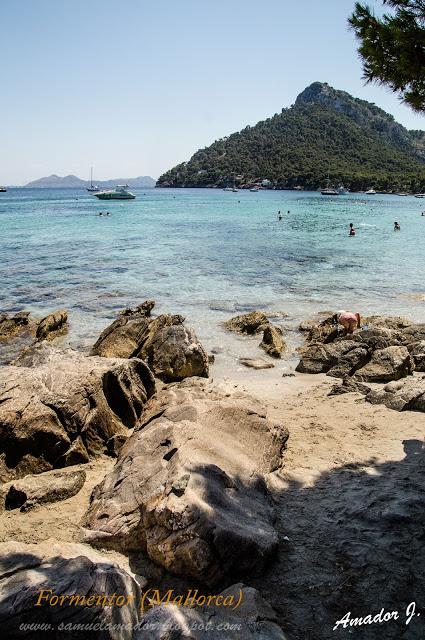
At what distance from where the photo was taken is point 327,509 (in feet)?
17.1

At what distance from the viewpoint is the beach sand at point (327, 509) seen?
3922 mm

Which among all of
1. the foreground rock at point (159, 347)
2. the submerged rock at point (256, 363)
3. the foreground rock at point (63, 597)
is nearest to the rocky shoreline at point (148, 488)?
the foreground rock at point (63, 597)

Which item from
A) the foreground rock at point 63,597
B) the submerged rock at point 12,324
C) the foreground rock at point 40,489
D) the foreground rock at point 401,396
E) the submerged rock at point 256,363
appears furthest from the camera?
the submerged rock at point 12,324

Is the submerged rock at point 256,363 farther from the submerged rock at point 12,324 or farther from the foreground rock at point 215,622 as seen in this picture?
the foreground rock at point 215,622

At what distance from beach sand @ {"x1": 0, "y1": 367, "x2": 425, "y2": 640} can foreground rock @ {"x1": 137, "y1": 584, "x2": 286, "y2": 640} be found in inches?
13.4

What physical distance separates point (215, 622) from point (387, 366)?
7.71 m

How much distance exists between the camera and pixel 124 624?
315 centimetres

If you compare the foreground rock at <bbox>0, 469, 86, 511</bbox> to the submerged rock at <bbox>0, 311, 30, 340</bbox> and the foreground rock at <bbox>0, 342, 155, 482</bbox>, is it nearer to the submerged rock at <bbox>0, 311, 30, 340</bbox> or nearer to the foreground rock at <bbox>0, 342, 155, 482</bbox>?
the foreground rock at <bbox>0, 342, 155, 482</bbox>

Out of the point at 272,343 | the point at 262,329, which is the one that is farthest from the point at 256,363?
the point at 262,329

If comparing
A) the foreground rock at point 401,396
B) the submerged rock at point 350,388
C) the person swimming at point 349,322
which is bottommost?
the submerged rock at point 350,388

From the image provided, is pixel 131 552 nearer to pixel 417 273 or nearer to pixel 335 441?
pixel 335 441

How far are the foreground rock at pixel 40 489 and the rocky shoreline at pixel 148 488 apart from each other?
0.02 metres

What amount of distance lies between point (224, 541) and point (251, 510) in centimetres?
69

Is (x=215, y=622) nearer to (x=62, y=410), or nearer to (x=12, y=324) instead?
(x=62, y=410)
